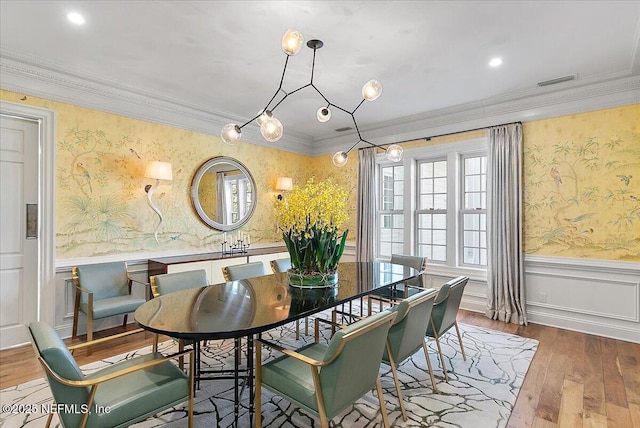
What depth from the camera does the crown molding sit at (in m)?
3.29

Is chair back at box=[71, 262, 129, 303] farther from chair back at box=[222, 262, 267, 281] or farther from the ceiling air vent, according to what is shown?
the ceiling air vent

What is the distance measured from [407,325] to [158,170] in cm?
330

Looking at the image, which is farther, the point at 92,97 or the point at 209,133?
the point at 209,133

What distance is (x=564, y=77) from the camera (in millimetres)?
3518

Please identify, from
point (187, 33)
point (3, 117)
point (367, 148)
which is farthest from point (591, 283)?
point (3, 117)

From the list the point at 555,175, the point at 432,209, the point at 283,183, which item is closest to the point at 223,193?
the point at 283,183

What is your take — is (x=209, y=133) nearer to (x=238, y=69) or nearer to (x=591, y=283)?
(x=238, y=69)

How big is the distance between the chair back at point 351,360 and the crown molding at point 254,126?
3625mm

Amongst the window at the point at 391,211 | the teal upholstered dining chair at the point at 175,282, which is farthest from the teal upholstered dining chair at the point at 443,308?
the window at the point at 391,211

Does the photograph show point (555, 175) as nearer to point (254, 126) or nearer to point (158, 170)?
point (254, 126)

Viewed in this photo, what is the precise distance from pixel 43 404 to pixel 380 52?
3813mm

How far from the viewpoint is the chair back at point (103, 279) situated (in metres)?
3.46

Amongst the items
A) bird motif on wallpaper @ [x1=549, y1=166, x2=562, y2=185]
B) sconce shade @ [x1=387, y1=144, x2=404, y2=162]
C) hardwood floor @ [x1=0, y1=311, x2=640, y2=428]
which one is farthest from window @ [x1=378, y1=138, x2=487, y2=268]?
sconce shade @ [x1=387, y1=144, x2=404, y2=162]

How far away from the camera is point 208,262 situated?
4.17 metres
